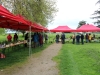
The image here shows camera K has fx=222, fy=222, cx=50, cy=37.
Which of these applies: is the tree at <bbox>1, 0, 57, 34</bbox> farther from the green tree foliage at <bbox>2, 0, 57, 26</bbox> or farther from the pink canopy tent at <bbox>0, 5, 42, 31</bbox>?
the pink canopy tent at <bbox>0, 5, 42, 31</bbox>

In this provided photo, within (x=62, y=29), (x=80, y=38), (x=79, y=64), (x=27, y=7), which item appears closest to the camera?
(x=79, y=64)

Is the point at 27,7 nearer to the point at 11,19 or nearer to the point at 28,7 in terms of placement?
the point at 28,7

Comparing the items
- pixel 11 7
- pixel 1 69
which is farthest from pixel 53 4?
pixel 1 69

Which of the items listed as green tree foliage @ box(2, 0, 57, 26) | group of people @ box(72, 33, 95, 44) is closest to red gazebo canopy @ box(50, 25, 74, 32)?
group of people @ box(72, 33, 95, 44)

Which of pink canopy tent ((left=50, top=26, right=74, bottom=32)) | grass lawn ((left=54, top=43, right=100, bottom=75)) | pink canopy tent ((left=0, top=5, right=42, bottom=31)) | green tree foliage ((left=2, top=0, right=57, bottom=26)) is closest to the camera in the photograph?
grass lawn ((left=54, top=43, right=100, bottom=75))

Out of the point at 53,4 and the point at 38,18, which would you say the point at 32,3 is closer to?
the point at 38,18

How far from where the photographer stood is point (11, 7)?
20.3m

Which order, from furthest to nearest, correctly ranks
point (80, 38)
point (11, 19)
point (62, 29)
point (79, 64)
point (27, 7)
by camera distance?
point (62, 29), point (80, 38), point (27, 7), point (79, 64), point (11, 19)

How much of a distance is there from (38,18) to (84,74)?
48.4ft

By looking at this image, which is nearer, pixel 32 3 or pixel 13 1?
pixel 13 1

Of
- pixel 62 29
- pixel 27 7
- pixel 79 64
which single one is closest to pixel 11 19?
pixel 79 64

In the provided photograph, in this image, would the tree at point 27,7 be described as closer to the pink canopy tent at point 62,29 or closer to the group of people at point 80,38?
the group of people at point 80,38

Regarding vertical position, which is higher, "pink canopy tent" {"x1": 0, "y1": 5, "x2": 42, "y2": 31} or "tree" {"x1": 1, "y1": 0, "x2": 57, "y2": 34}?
"tree" {"x1": 1, "y1": 0, "x2": 57, "y2": 34}

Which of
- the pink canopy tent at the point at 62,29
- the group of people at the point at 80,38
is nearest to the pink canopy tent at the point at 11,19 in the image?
the group of people at the point at 80,38
